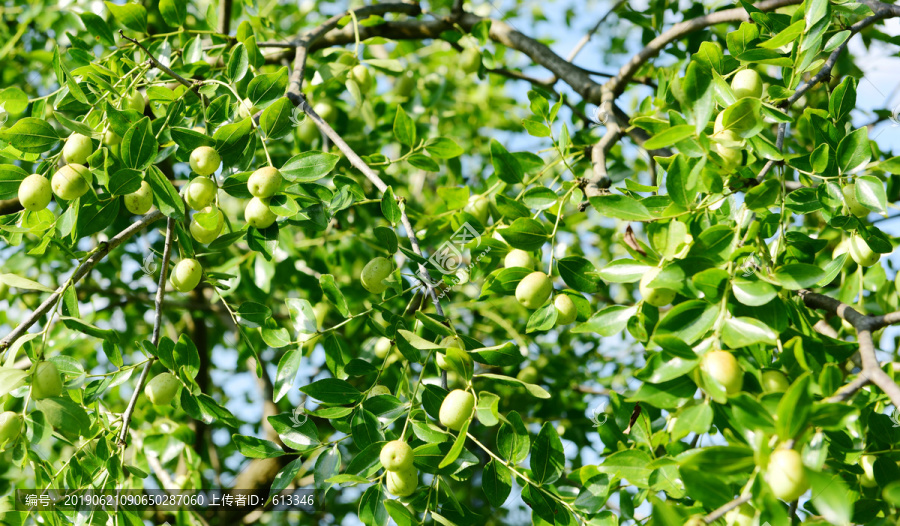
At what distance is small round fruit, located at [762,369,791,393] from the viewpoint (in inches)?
39.4

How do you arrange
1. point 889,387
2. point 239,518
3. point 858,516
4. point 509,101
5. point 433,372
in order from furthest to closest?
1. point 509,101
2. point 239,518
3. point 433,372
4. point 858,516
5. point 889,387

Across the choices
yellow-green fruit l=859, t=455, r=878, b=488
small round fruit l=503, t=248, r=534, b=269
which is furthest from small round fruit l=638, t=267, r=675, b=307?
yellow-green fruit l=859, t=455, r=878, b=488

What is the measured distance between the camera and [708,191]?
44.3 inches

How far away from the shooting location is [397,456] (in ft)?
3.67

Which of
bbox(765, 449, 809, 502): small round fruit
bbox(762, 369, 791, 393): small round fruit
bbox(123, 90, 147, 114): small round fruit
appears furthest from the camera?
bbox(123, 90, 147, 114): small round fruit

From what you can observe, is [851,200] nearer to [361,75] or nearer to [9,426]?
[361,75]

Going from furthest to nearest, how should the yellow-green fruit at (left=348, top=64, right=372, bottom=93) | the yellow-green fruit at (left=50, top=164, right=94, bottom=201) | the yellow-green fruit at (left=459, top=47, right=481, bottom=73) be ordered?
the yellow-green fruit at (left=459, top=47, right=481, bottom=73) → the yellow-green fruit at (left=348, top=64, right=372, bottom=93) → the yellow-green fruit at (left=50, top=164, right=94, bottom=201)

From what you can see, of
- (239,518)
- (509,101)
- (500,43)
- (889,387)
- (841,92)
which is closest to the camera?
(889,387)

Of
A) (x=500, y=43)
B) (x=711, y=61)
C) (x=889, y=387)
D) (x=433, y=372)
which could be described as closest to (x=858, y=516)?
(x=889, y=387)

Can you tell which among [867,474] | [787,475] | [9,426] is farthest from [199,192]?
[867,474]

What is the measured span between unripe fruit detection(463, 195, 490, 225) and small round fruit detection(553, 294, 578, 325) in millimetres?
481

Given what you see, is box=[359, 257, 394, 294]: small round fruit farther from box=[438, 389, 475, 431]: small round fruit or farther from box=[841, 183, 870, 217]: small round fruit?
box=[841, 183, 870, 217]: small round fruit

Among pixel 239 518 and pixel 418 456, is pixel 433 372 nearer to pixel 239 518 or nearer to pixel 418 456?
pixel 418 456

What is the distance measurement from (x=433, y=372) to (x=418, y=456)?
914 millimetres
